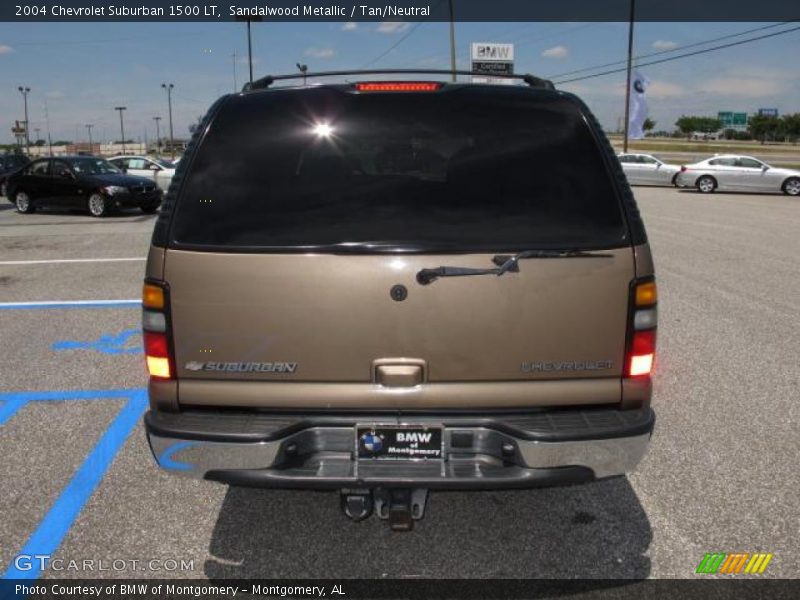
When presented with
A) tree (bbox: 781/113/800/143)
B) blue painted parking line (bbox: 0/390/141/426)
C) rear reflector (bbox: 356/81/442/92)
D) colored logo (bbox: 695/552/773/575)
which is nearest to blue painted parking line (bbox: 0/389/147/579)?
blue painted parking line (bbox: 0/390/141/426)

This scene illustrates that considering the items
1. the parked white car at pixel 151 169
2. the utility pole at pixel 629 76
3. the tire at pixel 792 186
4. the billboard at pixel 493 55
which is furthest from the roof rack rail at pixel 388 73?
the billboard at pixel 493 55

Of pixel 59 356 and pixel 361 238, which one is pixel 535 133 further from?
pixel 59 356

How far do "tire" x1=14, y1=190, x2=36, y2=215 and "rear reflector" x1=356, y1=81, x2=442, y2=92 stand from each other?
19.5 metres

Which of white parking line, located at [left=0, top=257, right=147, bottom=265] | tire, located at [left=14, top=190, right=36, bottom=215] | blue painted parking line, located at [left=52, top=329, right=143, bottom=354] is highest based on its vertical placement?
tire, located at [left=14, top=190, right=36, bottom=215]

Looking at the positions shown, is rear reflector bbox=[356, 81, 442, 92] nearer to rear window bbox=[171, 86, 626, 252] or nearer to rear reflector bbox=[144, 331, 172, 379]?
rear window bbox=[171, 86, 626, 252]

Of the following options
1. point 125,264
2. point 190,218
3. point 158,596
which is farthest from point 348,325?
point 125,264

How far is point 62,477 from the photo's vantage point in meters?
3.71

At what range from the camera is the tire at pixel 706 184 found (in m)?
27.0

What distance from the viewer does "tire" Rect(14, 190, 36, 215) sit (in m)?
19.4

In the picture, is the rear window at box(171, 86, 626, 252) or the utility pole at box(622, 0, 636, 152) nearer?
the rear window at box(171, 86, 626, 252)

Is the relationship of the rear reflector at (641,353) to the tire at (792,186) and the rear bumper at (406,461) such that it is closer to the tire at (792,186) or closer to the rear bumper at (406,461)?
the rear bumper at (406,461)

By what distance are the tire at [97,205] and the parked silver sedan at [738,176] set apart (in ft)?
70.8

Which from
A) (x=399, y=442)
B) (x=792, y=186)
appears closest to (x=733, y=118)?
(x=792, y=186)

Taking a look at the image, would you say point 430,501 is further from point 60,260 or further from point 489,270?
point 60,260
